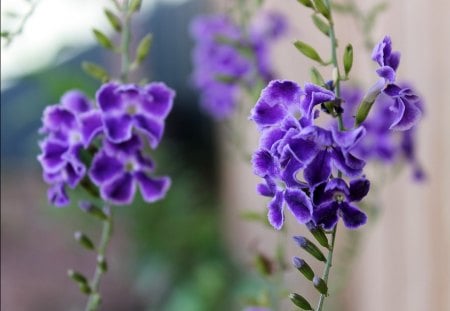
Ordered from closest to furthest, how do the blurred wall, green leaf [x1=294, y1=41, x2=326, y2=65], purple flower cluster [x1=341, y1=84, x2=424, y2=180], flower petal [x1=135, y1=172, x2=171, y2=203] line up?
green leaf [x1=294, y1=41, x2=326, y2=65], flower petal [x1=135, y1=172, x2=171, y2=203], purple flower cluster [x1=341, y1=84, x2=424, y2=180], the blurred wall

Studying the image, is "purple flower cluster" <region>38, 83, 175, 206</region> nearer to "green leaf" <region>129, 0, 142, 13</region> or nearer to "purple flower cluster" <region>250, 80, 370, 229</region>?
"green leaf" <region>129, 0, 142, 13</region>

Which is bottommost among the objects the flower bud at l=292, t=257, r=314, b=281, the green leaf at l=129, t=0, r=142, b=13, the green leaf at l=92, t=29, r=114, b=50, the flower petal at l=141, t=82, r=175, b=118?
the flower bud at l=292, t=257, r=314, b=281

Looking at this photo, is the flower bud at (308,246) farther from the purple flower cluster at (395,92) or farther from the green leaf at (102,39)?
the green leaf at (102,39)

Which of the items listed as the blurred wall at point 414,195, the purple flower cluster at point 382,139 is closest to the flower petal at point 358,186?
the purple flower cluster at point 382,139

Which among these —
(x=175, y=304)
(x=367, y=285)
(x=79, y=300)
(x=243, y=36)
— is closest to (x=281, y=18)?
(x=243, y=36)

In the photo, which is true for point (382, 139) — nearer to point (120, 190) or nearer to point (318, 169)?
point (120, 190)

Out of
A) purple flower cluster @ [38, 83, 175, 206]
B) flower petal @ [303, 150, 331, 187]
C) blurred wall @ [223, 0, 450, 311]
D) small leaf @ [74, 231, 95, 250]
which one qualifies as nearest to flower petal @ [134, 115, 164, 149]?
purple flower cluster @ [38, 83, 175, 206]

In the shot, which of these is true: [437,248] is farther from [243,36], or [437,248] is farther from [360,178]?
[360,178]

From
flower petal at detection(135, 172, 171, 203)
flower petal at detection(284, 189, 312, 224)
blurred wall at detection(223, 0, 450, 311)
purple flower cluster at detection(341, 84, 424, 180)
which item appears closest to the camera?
flower petal at detection(284, 189, 312, 224)

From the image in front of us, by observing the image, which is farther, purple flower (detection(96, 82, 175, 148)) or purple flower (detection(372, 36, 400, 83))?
purple flower (detection(96, 82, 175, 148))
